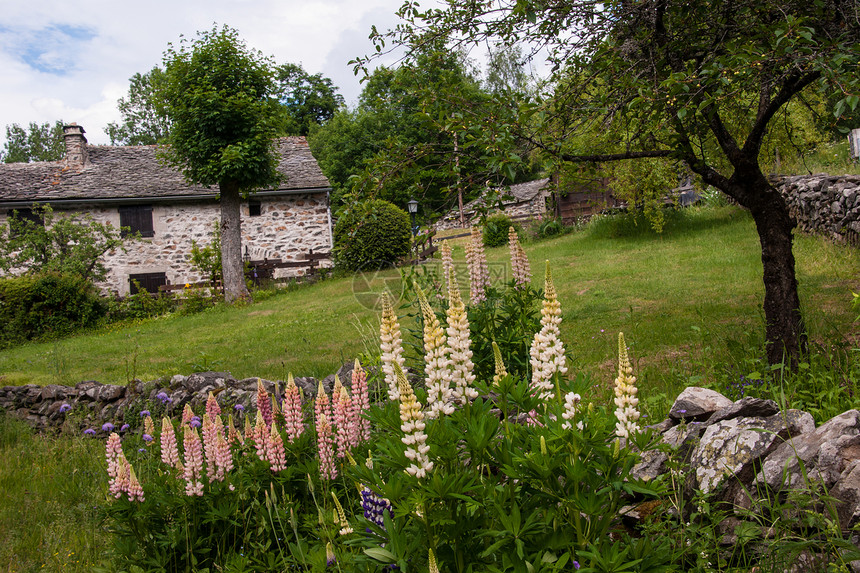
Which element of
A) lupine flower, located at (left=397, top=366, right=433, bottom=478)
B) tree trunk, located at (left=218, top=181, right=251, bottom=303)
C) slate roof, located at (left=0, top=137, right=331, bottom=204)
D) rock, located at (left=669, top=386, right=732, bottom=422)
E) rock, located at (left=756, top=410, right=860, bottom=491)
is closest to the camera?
lupine flower, located at (left=397, top=366, right=433, bottom=478)

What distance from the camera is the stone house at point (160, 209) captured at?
65.4ft

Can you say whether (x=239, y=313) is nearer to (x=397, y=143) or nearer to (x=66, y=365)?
(x=66, y=365)

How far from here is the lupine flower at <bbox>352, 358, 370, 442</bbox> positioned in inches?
108

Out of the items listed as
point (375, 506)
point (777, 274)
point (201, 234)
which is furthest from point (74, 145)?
point (375, 506)

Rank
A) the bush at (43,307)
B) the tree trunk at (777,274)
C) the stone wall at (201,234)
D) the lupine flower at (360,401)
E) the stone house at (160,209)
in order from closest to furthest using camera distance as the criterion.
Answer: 1. the lupine flower at (360,401)
2. the tree trunk at (777,274)
3. the bush at (43,307)
4. the stone house at (160,209)
5. the stone wall at (201,234)

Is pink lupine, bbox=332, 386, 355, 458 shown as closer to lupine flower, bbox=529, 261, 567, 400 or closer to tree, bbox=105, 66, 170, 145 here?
lupine flower, bbox=529, 261, 567, 400

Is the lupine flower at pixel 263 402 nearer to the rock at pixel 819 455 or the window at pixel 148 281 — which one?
the rock at pixel 819 455

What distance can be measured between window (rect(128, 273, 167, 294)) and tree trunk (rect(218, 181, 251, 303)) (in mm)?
3896

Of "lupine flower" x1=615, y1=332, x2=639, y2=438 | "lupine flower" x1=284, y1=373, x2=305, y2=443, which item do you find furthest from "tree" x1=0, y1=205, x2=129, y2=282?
"lupine flower" x1=615, y1=332, x2=639, y2=438

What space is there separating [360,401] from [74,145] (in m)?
24.2

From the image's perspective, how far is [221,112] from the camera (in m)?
15.7

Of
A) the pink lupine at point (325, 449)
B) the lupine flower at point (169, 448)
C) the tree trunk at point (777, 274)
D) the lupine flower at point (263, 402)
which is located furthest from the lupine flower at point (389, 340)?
the tree trunk at point (777, 274)

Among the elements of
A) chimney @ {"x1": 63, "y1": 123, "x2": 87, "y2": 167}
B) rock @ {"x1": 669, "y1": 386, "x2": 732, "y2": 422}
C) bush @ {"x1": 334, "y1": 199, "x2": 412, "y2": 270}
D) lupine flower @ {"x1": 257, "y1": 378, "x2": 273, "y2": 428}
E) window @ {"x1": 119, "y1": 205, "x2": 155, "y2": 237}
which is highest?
chimney @ {"x1": 63, "y1": 123, "x2": 87, "y2": 167}

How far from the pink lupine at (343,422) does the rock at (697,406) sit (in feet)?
5.75
